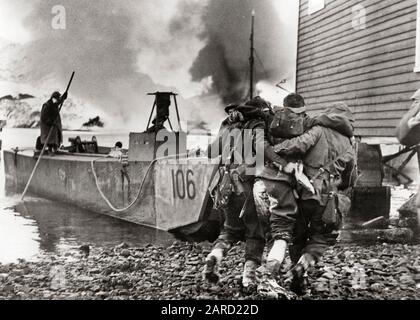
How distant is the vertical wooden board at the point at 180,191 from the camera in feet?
14.6

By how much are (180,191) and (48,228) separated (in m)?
1.50

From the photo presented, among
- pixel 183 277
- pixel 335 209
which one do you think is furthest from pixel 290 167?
pixel 183 277

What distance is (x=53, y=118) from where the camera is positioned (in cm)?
453

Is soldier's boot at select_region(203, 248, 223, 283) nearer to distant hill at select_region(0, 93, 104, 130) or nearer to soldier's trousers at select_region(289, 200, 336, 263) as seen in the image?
soldier's trousers at select_region(289, 200, 336, 263)

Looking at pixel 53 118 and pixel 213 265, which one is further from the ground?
pixel 53 118

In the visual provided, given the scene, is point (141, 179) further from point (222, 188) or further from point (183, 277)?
point (222, 188)

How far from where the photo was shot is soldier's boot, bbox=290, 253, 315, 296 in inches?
141

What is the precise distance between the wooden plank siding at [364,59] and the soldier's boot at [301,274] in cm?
149

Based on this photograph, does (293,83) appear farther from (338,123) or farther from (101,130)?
(101,130)

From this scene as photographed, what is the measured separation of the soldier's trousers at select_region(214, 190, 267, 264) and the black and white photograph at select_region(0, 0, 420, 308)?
11 millimetres

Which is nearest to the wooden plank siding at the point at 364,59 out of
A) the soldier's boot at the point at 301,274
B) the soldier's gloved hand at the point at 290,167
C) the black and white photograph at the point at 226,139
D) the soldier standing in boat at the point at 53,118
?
the black and white photograph at the point at 226,139

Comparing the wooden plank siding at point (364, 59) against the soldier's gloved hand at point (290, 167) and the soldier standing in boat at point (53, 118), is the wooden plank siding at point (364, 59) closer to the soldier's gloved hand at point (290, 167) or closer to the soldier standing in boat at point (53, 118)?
the soldier's gloved hand at point (290, 167)

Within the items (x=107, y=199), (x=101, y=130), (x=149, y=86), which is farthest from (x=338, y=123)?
(x=107, y=199)
